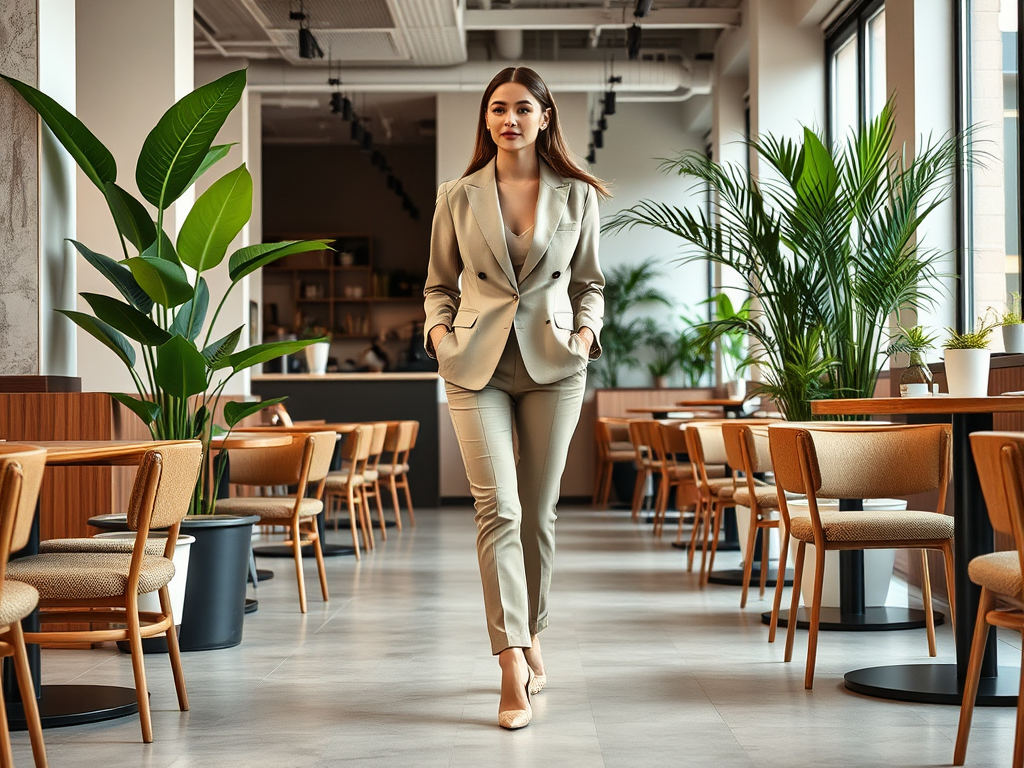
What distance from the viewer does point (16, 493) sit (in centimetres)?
206

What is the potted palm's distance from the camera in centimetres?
404

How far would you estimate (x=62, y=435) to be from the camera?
15.0ft

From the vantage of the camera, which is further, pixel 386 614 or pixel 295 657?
pixel 386 614

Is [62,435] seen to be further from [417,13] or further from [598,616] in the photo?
[417,13]

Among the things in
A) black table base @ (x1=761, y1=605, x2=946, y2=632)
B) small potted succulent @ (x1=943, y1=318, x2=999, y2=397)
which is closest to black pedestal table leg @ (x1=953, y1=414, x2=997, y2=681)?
small potted succulent @ (x1=943, y1=318, x2=999, y2=397)

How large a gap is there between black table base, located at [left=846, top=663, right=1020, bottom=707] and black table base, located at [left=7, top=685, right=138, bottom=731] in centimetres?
199

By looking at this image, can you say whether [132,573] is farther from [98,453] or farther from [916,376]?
[916,376]

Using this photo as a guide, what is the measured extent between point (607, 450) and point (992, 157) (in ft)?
17.5

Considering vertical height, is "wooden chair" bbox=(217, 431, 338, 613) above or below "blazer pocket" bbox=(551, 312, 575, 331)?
below

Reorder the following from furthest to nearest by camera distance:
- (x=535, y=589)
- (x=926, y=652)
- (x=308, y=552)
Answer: (x=308, y=552) → (x=926, y=652) → (x=535, y=589)

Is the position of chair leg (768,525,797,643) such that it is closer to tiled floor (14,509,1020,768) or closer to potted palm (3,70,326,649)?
tiled floor (14,509,1020,768)

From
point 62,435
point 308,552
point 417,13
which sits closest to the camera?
point 62,435

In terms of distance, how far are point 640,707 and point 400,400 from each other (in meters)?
7.84

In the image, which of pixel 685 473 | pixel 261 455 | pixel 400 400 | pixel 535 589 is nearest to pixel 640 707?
pixel 535 589
